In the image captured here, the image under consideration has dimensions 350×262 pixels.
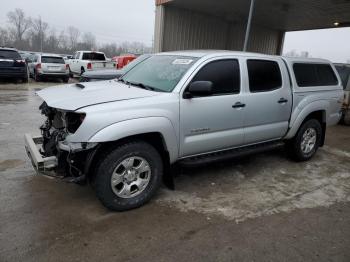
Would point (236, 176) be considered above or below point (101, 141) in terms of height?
below

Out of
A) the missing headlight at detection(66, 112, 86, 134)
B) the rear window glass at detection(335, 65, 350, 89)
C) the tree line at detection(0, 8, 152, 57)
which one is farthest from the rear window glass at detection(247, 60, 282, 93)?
the tree line at detection(0, 8, 152, 57)

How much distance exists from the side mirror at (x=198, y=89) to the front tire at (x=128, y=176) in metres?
0.82

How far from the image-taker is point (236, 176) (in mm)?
4926

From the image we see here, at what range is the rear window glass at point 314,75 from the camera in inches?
212

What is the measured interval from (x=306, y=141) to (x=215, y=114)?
2.52m

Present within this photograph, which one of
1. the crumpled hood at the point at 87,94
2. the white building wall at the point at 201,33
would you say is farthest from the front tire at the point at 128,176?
the white building wall at the point at 201,33

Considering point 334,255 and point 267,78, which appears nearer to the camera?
point 334,255

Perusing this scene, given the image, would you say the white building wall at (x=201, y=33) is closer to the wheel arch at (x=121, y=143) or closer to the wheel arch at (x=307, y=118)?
the wheel arch at (x=307, y=118)

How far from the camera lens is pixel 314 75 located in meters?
5.68

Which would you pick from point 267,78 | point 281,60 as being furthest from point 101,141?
point 281,60

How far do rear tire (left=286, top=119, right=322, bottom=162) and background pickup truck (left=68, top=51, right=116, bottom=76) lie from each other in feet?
46.6

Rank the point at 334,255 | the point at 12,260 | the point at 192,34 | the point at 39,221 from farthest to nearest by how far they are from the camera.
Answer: the point at 192,34
the point at 39,221
the point at 334,255
the point at 12,260

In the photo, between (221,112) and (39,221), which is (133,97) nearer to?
(221,112)

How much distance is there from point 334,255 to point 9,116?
7.76 meters
